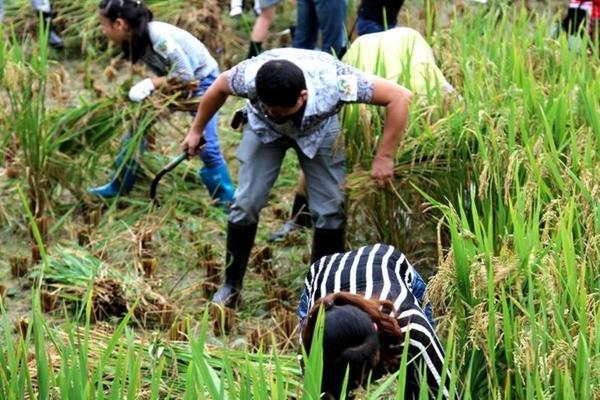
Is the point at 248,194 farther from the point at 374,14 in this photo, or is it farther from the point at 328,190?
the point at 374,14

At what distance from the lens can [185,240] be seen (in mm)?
4891

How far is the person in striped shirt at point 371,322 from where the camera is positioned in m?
2.53

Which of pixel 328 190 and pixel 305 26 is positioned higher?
pixel 305 26

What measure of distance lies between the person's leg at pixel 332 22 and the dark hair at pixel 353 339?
11.7ft

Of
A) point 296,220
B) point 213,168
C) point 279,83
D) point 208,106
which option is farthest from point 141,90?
point 279,83

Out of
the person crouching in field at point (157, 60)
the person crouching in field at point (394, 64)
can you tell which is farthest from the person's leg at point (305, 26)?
the person crouching in field at point (394, 64)

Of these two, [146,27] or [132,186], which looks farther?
[132,186]

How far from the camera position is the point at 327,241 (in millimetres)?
4242

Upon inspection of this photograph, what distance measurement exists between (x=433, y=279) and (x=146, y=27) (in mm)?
2305

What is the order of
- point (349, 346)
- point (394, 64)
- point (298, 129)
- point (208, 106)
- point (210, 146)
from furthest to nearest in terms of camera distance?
point (210, 146), point (394, 64), point (208, 106), point (298, 129), point (349, 346)

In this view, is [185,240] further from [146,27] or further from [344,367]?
[344,367]

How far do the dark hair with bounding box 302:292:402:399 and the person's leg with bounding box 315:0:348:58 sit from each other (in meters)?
3.57

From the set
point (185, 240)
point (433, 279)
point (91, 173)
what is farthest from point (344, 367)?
point (91, 173)

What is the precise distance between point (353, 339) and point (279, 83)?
138 cm
